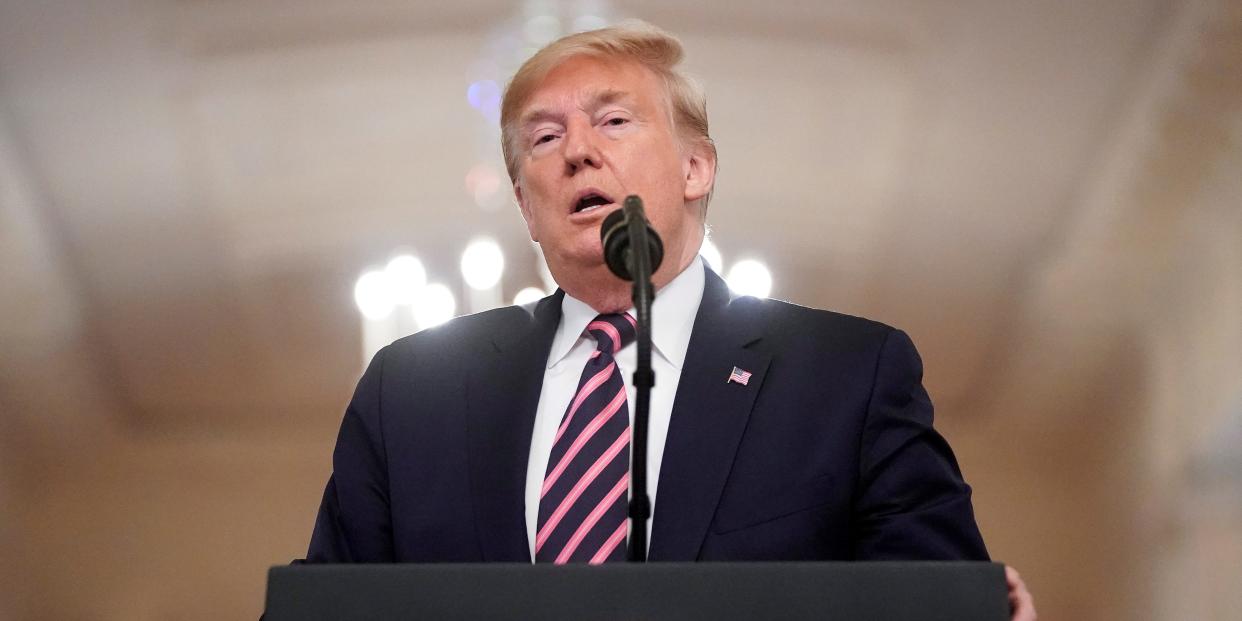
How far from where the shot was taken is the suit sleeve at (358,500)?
132 centimetres

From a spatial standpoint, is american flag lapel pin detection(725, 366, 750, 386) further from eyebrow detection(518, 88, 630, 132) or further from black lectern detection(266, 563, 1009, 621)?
black lectern detection(266, 563, 1009, 621)

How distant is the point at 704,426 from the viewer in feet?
4.13

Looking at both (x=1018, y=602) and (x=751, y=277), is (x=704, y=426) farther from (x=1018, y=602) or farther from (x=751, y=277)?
(x=751, y=277)

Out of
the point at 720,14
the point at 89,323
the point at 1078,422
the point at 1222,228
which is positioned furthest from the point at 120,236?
the point at 1222,228

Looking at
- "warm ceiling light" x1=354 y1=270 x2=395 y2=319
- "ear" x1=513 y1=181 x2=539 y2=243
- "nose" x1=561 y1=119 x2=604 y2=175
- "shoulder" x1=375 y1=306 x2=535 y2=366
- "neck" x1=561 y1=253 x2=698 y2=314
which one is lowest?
"warm ceiling light" x1=354 y1=270 x2=395 y2=319

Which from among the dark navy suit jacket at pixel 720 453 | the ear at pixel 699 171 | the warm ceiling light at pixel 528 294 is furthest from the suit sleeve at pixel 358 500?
the warm ceiling light at pixel 528 294

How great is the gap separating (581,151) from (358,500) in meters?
0.45

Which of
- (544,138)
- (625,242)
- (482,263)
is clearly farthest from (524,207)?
(482,263)

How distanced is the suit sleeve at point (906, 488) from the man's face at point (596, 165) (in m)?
0.33

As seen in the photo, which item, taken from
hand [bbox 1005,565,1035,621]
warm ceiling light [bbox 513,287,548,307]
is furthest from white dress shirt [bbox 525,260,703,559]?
warm ceiling light [bbox 513,287,548,307]

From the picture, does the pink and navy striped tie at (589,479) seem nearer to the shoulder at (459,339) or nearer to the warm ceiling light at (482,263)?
the shoulder at (459,339)

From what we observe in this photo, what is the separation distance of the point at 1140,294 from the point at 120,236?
2496mm

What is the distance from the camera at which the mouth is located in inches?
57.0

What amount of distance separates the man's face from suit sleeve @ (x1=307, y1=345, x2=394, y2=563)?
0.28 m
